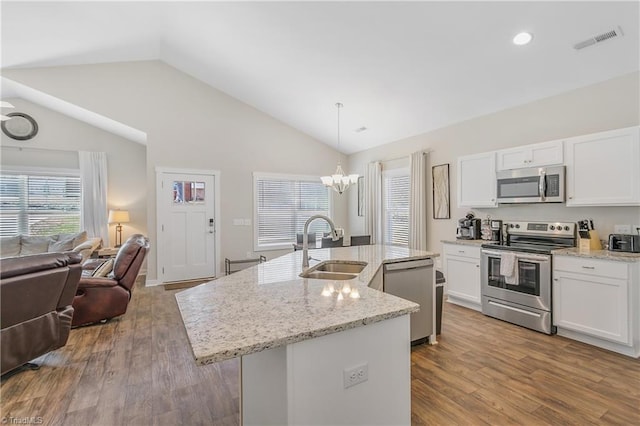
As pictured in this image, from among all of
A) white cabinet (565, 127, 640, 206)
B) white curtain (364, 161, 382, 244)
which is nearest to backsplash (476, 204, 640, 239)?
white cabinet (565, 127, 640, 206)

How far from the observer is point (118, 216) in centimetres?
575

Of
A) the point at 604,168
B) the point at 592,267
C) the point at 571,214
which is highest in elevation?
the point at 604,168

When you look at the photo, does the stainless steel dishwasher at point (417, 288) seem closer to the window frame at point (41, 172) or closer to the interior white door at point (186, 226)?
the interior white door at point (186, 226)

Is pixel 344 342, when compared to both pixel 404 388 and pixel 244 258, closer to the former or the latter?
pixel 404 388

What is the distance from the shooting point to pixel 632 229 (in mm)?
2939

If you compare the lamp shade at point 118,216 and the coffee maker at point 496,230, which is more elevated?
the lamp shade at point 118,216

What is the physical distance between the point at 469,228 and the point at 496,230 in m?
0.35

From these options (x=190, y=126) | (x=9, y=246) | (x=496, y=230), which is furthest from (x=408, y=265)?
(x=9, y=246)

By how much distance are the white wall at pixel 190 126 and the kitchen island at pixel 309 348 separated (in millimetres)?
4503

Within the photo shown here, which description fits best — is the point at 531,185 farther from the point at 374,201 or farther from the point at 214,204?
the point at 214,204

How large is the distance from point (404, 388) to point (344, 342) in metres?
0.46

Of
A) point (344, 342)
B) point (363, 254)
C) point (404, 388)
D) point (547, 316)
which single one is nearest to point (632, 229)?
point (547, 316)

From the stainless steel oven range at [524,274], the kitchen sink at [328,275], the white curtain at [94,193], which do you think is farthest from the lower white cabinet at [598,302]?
the white curtain at [94,193]

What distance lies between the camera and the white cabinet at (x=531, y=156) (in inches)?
129
